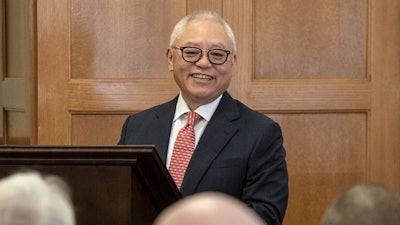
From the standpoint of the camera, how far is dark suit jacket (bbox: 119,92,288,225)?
2.53m

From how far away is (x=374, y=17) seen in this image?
3.81m

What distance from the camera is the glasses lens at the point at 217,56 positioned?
9.04 ft

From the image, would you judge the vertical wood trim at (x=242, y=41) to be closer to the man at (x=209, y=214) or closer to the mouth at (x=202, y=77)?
the mouth at (x=202, y=77)

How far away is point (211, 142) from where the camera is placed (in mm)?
2623

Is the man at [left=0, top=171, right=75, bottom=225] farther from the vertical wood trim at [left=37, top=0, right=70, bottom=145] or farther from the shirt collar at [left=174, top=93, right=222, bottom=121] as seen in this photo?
the vertical wood trim at [left=37, top=0, right=70, bottom=145]

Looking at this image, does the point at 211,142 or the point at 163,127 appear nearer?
the point at 211,142

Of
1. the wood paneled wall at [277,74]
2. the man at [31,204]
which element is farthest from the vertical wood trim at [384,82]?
the man at [31,204]

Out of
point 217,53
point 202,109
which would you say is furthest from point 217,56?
point 202,109

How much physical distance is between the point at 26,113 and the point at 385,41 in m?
1.79

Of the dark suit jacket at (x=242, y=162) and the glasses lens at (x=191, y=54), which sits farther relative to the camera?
the glasses lens at (x=191, y=54)

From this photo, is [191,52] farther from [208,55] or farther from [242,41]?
[242,41]

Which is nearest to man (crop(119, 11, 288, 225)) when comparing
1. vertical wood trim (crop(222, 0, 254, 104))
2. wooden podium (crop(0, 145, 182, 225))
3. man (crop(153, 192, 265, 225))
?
wooden podium (crop(0, 145, 182, 225))

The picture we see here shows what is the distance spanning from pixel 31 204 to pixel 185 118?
1.83 metres

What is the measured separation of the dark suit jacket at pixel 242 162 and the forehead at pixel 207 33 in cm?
24
